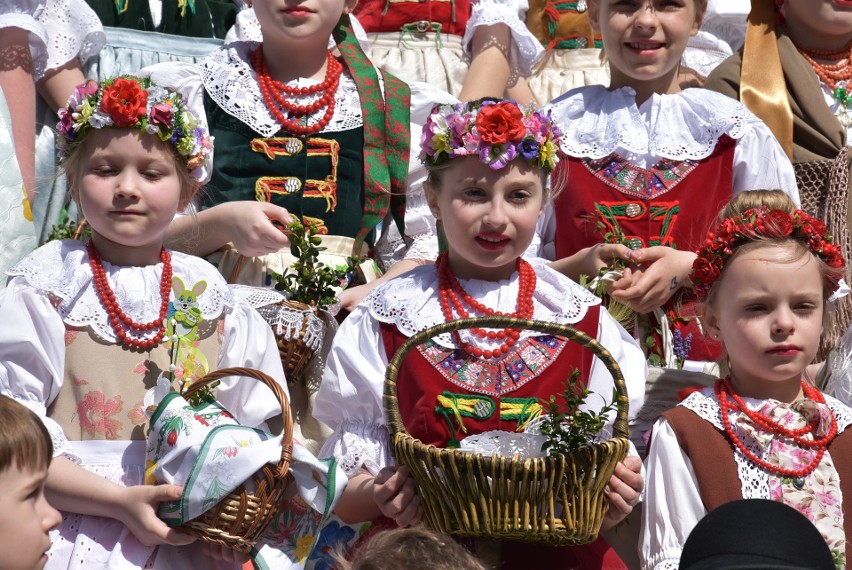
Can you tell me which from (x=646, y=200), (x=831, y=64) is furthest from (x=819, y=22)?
(x=646, y=200)

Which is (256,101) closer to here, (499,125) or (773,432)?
(499,125)

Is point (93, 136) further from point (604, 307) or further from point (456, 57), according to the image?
point (456, 57)

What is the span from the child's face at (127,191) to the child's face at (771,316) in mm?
1603

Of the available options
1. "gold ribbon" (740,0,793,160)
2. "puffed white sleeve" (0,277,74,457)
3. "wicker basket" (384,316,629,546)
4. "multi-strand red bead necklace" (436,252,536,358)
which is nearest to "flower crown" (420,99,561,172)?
"multi-strand red bead necklace" (436,252,536,358)

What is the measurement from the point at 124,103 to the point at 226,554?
132cm

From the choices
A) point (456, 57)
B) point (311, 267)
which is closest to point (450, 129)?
point (311, 267)

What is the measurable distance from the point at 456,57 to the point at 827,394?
255 centimetres

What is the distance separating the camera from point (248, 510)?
3.41 m

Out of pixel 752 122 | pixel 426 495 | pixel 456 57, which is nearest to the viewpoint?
pixel 426 495

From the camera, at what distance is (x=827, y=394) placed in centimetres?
426

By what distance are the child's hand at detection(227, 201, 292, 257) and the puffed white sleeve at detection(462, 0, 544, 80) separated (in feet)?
5.46

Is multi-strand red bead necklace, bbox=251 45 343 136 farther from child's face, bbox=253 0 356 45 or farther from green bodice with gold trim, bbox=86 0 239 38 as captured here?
green bodice with gold trim, bbox=86 0 239 38

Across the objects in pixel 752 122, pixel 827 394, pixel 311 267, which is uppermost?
pixel 752 122

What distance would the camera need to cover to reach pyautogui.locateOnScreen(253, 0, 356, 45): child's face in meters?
5.04
